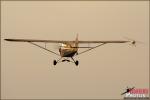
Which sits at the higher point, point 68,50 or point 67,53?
point 68,50

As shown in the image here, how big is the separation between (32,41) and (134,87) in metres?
40.3

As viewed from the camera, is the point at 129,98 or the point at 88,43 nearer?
the point at 88,43

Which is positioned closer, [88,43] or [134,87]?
[88,43]

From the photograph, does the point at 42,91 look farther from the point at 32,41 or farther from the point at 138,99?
the point at 32,41

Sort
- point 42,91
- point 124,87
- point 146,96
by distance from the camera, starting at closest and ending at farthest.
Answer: point 146,96
point 124,87
point 42,91

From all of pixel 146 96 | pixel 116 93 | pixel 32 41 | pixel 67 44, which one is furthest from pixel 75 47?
pixel 116 93

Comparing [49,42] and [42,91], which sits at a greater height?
[49,42]

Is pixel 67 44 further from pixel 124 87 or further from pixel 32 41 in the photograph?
pixel 124 87

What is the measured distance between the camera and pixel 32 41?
5353 centimetres

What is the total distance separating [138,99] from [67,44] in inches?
1122

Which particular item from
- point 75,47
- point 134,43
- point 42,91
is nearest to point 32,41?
point 75,47

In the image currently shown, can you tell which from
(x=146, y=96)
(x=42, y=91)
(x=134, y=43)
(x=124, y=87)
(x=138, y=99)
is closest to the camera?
(x=134, y=43)

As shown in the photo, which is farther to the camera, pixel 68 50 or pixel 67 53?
pixel 67 53

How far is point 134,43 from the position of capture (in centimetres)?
5509
